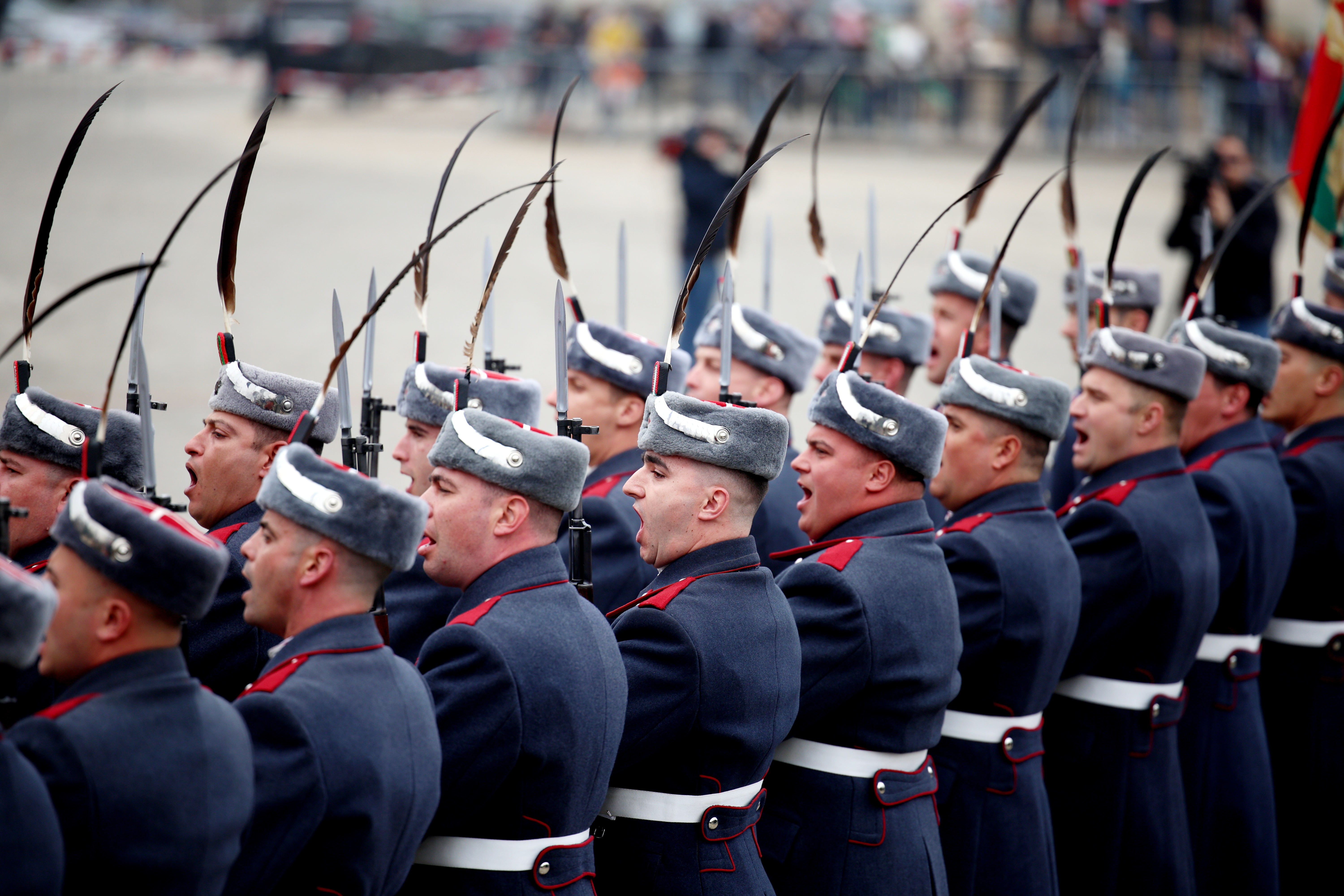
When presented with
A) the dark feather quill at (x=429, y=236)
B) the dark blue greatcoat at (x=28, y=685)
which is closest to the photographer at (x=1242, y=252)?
the dark feather quill at (x=429, y=236)

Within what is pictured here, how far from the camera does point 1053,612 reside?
4.02 meters

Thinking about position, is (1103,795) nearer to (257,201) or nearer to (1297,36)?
(257,201)

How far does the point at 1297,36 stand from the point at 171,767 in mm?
25089

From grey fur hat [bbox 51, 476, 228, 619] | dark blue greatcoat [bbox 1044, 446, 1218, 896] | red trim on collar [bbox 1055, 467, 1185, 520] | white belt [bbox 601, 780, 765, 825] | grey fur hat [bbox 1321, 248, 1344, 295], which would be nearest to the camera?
grey fur hat [bbox 51, 476, 228, 619]

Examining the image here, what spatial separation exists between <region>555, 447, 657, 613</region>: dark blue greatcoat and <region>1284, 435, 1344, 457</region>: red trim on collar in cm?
260

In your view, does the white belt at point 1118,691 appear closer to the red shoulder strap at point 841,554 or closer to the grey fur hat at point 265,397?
the red shoulder strap at point 841,554

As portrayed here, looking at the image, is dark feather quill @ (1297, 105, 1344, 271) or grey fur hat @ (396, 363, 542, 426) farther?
dark feather quill @ (1297, 105, 1344, 271)

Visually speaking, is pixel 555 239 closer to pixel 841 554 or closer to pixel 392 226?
pixel 841 554

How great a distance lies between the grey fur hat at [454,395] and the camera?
14.1 feet

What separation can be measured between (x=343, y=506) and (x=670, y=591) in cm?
89

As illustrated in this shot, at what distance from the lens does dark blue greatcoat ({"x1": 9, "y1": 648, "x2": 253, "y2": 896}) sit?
94.3 inches

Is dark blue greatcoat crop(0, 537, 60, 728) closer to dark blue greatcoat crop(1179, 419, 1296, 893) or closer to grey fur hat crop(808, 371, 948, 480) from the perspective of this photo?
grey fur hat crop(808, 371, 948, 480)

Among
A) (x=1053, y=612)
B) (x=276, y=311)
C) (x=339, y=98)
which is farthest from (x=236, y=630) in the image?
(x=339, y=98)

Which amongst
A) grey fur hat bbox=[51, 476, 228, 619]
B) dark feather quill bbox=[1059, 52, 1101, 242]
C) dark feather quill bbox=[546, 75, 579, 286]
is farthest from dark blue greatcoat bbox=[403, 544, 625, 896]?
dark feather quill bbox=[1059, 52, 1101, 242]
